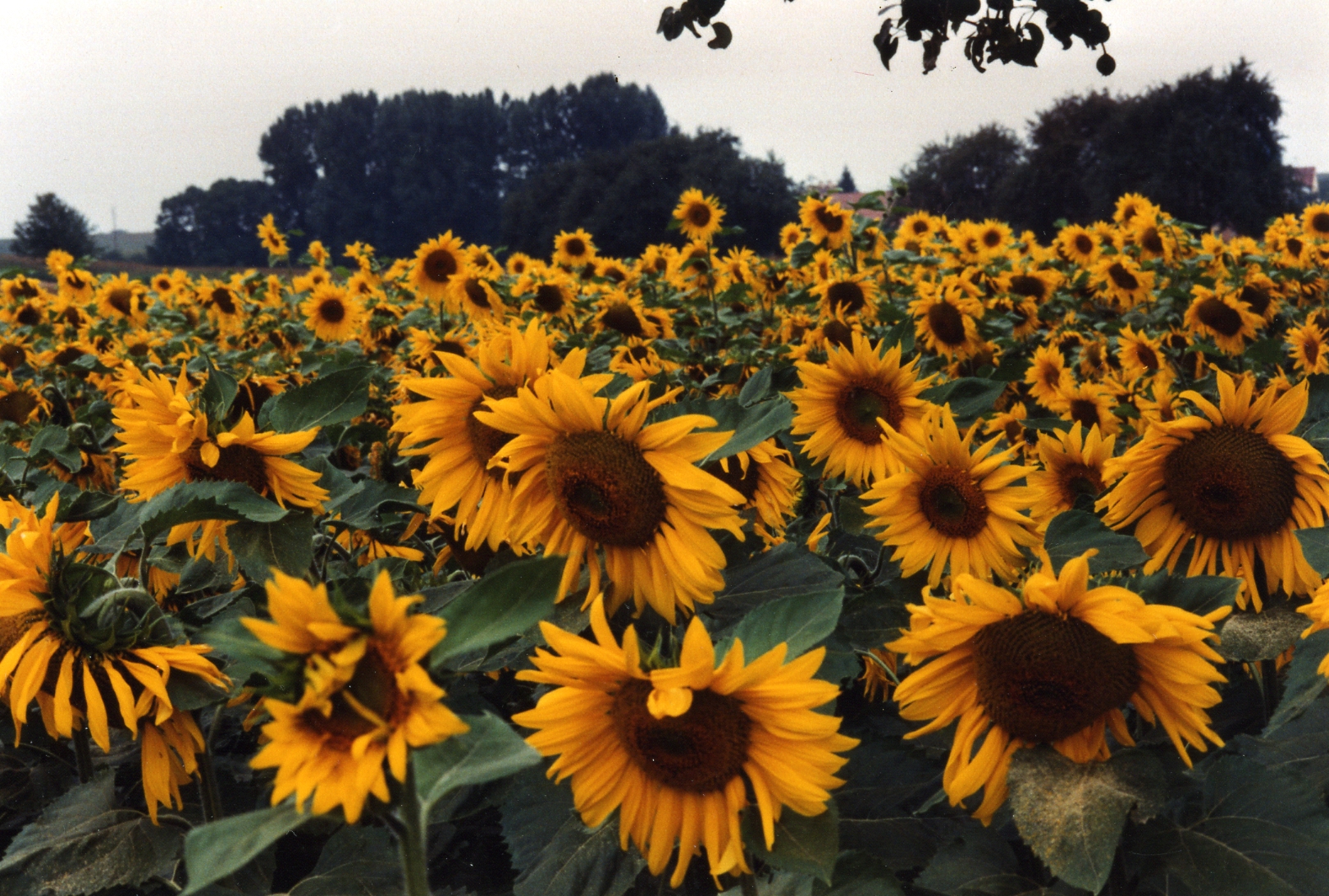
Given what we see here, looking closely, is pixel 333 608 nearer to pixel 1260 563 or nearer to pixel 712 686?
pixel 712 686

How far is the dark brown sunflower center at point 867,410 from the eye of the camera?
190 cm

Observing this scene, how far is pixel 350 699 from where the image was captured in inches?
25.2

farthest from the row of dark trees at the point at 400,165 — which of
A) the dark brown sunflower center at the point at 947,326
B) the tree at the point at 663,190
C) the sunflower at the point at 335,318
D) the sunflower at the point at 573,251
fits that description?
the dark brown sunflower center at the point at 947,326

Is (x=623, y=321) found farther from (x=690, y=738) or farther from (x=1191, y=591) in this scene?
(x=690, y=738)

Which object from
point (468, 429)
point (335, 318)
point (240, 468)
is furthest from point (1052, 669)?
point (335, 318)

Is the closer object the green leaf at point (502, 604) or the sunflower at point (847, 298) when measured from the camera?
the green leaf at point (502, 604)

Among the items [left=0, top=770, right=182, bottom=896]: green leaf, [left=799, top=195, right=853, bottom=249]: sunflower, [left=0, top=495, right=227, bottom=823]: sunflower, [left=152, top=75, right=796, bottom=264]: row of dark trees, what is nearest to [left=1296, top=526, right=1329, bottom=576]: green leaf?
[left=0, top=495, right=227, bottom=823]: sunflower

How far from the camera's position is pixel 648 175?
3116 cm

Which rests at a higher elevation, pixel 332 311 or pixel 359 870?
pixel 332 311

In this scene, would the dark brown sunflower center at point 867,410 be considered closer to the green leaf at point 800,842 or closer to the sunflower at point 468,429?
the sunflower at point 468,429

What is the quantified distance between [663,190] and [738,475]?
3053cm

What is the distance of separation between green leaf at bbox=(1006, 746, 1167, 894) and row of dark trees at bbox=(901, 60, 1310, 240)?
27.7 m

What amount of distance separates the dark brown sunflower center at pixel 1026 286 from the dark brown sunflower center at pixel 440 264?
135 inches

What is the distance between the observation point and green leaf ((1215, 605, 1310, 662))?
1238 mm
